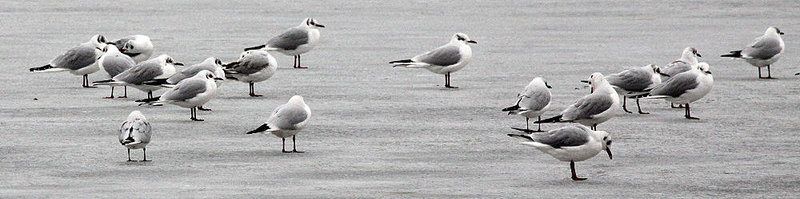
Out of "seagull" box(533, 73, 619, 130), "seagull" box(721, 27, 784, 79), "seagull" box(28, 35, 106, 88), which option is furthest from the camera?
"seagull" box(721, 27, 784, 79)

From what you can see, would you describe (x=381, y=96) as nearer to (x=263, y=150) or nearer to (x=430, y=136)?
(x=430, y=136)

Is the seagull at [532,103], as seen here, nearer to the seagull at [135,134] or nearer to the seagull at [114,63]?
the seagull at [135,134]

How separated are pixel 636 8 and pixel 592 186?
22.0 m

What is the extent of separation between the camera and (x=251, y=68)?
58.6 ft

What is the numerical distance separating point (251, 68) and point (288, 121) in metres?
4.99

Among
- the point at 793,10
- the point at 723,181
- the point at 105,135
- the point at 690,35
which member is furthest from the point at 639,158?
the point at 793,10

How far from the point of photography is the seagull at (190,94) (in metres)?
15.1

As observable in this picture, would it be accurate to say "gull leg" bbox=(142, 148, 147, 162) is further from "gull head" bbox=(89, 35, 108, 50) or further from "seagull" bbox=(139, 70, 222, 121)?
"gull head" bbox=(89, 35, 108, 50)

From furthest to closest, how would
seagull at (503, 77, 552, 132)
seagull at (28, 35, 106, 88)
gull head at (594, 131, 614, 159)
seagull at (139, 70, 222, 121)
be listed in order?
1. seagull at (28, 35, 106, 88)
2. seagull at (139, 70, 222, 121)
3. seagull at (503, 77, 552, 132)
4. gull head at (594, 131, 614, 159)

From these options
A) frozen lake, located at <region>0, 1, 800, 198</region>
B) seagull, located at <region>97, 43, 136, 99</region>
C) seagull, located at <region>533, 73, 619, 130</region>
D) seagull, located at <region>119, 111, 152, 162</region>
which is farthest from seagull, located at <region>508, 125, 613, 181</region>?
seagull, located at <region>97, 43, 136, 99</region>

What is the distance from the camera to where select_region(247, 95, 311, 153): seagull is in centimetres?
1292

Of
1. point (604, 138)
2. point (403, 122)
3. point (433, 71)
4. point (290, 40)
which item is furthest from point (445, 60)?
point (604, 138)

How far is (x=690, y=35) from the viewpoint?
26359 mm

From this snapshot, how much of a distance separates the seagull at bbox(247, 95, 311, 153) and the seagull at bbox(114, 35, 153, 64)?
7722mm
